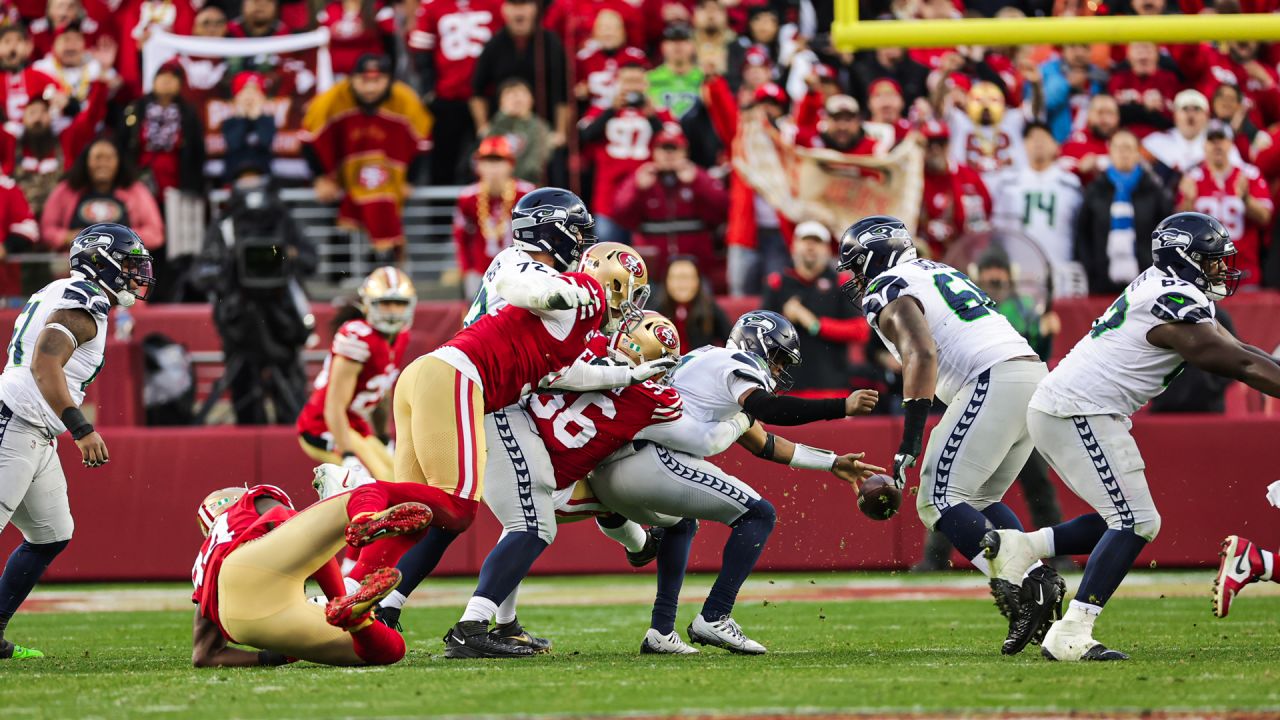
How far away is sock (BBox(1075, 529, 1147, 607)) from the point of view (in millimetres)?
6824

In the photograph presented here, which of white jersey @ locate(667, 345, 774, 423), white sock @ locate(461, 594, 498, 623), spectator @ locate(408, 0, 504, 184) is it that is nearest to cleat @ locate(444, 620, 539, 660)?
white sock @ locate(461, 594, 498, 623)

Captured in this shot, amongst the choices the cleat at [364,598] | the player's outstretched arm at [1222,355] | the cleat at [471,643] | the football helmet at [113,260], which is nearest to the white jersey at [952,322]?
the player's outstretched arm at [1222,355]

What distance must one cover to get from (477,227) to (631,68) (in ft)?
5.74

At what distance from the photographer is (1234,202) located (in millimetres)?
12742

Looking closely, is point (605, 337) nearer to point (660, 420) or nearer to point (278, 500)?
point (660, 420)

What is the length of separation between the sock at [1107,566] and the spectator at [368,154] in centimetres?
769

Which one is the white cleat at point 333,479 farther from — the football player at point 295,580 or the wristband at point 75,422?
the wristband at point 75,422

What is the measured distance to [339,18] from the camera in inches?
574

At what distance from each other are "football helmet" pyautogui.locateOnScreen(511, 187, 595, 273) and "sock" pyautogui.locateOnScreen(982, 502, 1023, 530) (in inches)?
85.3

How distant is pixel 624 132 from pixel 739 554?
6.33 m

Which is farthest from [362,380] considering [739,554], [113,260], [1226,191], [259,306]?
[1226,191]

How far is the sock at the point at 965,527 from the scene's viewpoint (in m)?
7.30

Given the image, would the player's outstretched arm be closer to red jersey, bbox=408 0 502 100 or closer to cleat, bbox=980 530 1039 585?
cleat, bbox=980 530 1039 585

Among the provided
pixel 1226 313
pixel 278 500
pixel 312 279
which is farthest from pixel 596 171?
pixel 278 500
